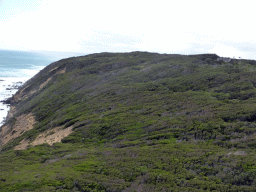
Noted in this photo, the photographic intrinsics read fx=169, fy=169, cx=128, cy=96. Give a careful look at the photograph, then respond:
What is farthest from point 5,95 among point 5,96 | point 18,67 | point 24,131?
point 18,67

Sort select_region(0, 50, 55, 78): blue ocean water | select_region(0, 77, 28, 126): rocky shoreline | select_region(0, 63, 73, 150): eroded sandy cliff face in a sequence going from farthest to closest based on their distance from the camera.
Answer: select_region(0, 50, 55, 78): blue ocean water → select_region(0, 77, 28, 126): rocky shoreline → select_region(0, 63, 73, 150): eroded sandy cliff face

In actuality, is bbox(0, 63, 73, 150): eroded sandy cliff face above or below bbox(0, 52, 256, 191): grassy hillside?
below

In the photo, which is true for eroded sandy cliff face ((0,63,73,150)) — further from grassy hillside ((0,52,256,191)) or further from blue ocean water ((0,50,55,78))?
blue ocean water ((0,50,55,78))

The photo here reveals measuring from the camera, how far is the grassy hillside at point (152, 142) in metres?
7.87

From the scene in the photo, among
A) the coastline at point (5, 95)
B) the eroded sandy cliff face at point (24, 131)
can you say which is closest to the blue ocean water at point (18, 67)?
the coastline at point (5, 95)

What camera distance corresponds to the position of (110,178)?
8273 millimetres

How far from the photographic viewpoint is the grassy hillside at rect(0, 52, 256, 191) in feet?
25.8

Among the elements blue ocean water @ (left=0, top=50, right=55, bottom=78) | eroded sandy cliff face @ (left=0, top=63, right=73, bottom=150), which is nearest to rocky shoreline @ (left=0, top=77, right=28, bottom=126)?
eroded sandy cliff face @ (left=0, top=63, right=73, bottom=150)

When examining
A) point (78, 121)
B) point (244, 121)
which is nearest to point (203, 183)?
point (244, 121)

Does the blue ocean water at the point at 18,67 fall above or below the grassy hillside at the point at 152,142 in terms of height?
above

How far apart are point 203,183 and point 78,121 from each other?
14494mm

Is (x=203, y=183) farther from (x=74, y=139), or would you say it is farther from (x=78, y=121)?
(x=78, y=121)

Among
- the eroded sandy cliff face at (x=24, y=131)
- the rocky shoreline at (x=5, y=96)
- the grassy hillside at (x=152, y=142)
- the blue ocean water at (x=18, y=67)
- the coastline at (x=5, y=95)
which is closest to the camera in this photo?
the grassy hillside at (x=152, y=142)

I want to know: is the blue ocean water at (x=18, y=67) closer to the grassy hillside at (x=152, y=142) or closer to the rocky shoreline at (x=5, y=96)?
the rocky shoreline at (x=5, y=96)
